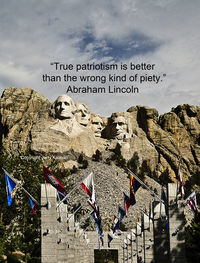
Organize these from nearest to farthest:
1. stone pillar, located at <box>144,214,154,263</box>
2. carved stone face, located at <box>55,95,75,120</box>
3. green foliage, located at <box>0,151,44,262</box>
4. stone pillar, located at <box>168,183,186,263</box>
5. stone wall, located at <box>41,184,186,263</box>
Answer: stone pillar, located at <box>168,183,186,263</box>, stone wall, located at <box>41,184,186,263</box>, stone pillar, located at <box>144,214,154,263</box>, green foliage, located at <box>0,151,44,262</box>, carved stone face, located at <box>55,95,75,120</box>

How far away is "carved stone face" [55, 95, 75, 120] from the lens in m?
88.4

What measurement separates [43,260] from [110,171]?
65994 millimetres

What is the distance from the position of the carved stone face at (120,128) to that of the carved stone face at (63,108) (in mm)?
14135

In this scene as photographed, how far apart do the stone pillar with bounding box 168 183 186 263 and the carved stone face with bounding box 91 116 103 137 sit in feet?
261

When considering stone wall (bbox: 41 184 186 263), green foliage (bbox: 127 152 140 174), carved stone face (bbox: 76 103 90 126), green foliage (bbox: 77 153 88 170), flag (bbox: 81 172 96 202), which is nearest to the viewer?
stone wall (bbox: 41 184 186 263)

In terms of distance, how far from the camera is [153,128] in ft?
340

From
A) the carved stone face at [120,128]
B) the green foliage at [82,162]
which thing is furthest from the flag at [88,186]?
the carved stone face at [120,128]

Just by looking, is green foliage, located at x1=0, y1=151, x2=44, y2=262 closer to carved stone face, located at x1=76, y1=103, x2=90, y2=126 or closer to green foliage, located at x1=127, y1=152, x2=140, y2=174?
carved stone face, located at x1=76, y1=103, x2=90, y2=126

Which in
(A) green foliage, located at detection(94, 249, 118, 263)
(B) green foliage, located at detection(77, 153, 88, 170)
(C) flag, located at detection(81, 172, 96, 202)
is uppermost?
(B) green foliage, located at detection(77, 153, 88, 170)

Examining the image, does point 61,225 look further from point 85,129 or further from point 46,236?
point 85,129

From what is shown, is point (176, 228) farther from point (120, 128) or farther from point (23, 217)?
point (120, 128)

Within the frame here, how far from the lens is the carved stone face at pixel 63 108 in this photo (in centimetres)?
8844

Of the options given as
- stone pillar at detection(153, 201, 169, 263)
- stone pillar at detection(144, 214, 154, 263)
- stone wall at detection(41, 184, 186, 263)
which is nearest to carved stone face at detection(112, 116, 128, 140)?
stone wall at detection(41, 184, 186, 263)

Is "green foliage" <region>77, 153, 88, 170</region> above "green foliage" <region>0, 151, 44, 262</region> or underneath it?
above
